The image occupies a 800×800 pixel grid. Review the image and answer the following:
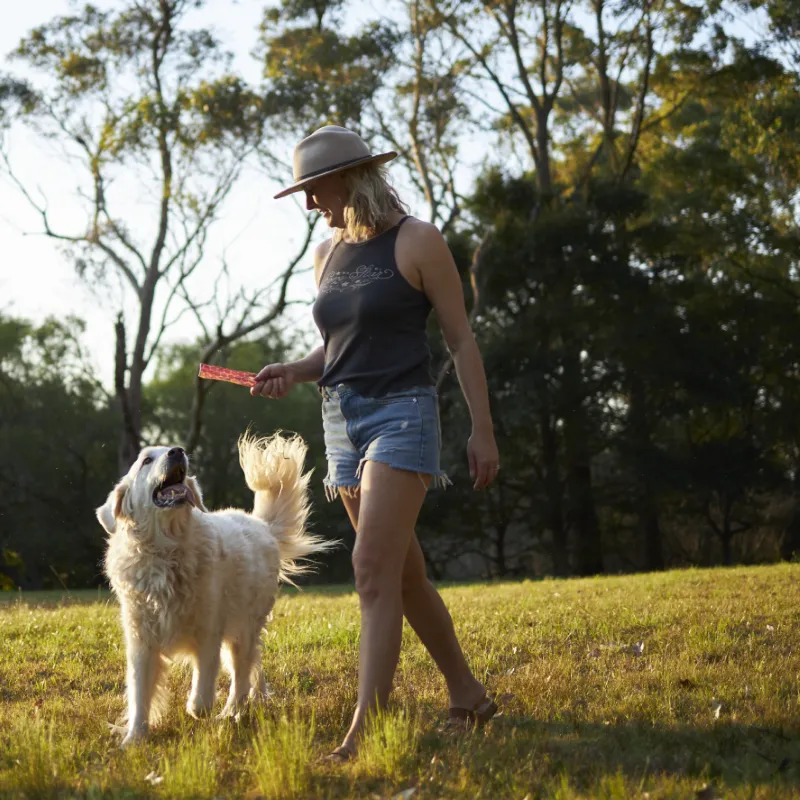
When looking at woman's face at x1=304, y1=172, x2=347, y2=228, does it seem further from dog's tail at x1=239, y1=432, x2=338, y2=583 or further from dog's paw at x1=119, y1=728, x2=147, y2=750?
dog's paw at x1=119, y1=728, x2=147, y2=750

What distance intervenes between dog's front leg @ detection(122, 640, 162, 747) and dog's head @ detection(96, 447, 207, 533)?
57 centimetres

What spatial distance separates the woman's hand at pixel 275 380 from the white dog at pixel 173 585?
0.56 metres

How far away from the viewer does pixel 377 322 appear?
436cm

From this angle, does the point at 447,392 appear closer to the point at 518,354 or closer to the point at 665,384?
the point at 518,354

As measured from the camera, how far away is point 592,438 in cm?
2902

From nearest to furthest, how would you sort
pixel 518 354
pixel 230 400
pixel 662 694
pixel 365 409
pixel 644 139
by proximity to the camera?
pixel 365 409
pixel 662 694
pixel 518 354
pixel 644 139
pixel 230 400

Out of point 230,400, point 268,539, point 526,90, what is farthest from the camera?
point 230,400

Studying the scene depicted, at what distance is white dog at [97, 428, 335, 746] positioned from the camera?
16.3 ft

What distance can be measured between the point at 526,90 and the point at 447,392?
8.67 m

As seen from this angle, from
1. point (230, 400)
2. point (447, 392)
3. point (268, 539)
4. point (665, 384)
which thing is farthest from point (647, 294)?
point (268, 539)

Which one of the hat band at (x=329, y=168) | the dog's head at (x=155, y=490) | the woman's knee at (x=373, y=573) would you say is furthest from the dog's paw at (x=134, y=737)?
the hat band at (x=329, y=168)

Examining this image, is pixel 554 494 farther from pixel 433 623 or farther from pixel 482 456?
pixel 482 456

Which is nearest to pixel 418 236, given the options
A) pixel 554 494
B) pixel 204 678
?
pixel 204 678

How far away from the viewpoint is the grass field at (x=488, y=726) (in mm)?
3709
